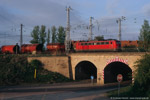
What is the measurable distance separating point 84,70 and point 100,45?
794cm

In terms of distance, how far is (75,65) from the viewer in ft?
131

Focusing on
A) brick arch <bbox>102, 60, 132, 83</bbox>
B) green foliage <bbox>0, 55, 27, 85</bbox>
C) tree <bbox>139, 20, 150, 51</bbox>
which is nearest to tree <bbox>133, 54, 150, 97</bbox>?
brick arch <bbox>102, 60, 132, 83</bbox>

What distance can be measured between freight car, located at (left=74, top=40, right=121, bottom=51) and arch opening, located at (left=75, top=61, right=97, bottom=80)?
4137mm

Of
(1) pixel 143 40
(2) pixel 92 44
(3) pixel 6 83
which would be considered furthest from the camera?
(1) pixel 143 40

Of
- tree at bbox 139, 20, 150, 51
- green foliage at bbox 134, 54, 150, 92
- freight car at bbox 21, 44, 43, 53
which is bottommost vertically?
green foliage at bbox 134, 54, 150, 92

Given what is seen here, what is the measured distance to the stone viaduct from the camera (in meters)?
34.4

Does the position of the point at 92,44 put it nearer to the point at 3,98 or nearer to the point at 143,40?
the point at 143,40

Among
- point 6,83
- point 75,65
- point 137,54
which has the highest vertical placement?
point 137,54

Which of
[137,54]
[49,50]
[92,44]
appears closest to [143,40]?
[92,44]

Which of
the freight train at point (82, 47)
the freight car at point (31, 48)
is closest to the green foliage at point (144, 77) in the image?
the freight train at point (82, 47)

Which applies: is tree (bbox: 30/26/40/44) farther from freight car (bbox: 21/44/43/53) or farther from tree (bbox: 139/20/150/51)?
tree (bbox: 139/20/150/51)

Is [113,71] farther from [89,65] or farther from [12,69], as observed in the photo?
[12,69]

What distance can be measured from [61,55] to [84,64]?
6.61 m

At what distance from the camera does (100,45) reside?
137ft
